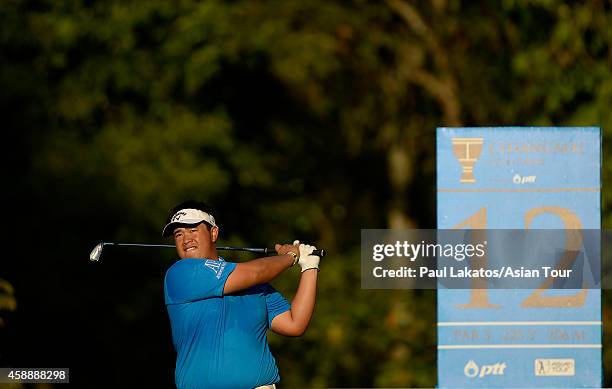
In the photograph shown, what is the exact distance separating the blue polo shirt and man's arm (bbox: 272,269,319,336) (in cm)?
23

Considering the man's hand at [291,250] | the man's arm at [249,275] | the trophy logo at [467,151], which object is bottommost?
the man's arm at [249,275]

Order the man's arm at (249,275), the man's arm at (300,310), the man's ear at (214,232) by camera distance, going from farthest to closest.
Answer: the man's ear at (214,232), the man's arm at (300,310), the man's arm at (249,275)

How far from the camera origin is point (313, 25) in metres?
17.7

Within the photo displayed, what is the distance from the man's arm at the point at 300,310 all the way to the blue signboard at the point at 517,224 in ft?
4.78

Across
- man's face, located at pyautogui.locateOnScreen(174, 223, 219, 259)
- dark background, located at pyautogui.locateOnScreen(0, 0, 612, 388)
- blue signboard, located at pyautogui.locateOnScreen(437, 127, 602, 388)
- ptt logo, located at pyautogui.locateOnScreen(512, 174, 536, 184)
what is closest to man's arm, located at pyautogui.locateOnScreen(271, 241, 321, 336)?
man's face, located at pyautogui.locateOnScreen(174, 223, 219, 259)

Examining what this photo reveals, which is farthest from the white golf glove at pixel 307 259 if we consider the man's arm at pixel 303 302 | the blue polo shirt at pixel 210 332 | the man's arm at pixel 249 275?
the blue polo shirt at pixel 210 332

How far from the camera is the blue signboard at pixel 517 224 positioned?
7.13 meters

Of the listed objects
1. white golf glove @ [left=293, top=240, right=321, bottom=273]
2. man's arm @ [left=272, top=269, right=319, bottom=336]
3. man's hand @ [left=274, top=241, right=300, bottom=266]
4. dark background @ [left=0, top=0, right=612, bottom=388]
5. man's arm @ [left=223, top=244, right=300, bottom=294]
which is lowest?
man's arm @ [left=272, top=269, right=319, bottom=336]

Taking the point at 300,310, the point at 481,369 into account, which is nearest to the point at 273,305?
the point at 300,310

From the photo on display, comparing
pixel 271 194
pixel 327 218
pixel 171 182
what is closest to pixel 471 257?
pixel 171 182

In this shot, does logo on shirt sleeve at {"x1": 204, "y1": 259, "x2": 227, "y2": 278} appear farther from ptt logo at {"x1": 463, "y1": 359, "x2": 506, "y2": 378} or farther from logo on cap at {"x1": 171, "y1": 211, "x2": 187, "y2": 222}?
ptt logo at {"x1": 463, "y1": 359, "x2": 506, "y2": 378}

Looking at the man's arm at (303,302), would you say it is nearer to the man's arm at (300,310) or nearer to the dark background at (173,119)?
the man's arm at (300,310)

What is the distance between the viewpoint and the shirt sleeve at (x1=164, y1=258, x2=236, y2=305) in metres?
5.64

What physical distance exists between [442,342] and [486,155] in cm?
112
